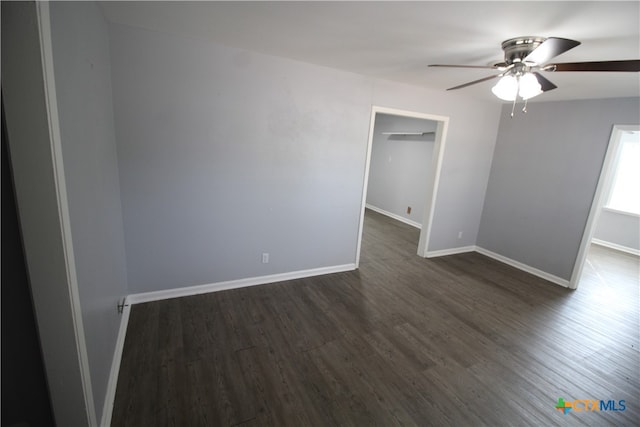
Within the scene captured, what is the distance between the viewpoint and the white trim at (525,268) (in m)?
3.72

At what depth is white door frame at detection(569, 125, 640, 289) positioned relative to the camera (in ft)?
10.5

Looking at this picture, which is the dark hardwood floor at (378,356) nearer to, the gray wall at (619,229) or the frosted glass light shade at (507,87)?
the frosted glass light shade at (507,87)

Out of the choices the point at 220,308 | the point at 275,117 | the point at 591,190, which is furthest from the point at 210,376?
the point at 591,190

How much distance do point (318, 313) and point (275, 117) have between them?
2.04 m

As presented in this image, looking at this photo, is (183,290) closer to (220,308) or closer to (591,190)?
(220,308)

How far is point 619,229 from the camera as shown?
17.9ft

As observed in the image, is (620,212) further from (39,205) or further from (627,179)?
(39,205)

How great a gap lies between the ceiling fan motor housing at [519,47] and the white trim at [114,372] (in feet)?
11.0

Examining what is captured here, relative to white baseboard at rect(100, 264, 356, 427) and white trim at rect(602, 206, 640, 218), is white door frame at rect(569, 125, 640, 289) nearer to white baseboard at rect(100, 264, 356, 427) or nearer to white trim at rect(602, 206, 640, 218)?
white baseboard at rect(100, 264, 356, 427)

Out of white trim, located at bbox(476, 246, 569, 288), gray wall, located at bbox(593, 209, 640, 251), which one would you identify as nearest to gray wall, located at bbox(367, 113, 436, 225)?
white trim, located at bbox(476, 246, 569, 288)

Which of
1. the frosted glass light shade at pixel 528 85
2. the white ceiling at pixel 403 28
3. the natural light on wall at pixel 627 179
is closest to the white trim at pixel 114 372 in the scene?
the white ceiling at pixel 403 28

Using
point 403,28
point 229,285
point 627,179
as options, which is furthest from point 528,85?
point 627,179

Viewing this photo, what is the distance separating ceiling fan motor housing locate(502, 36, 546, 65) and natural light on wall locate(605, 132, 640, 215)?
549cm

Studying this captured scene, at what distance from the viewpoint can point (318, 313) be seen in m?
2.69
